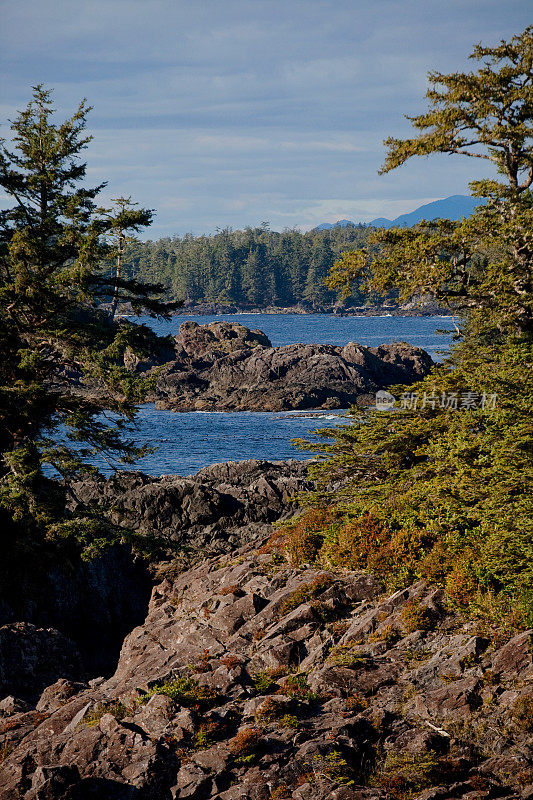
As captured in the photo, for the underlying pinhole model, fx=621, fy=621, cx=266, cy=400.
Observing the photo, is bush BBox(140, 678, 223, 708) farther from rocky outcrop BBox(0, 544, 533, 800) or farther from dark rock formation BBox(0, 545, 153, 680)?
dark rock formation BBox(0, 545, 153, 680)

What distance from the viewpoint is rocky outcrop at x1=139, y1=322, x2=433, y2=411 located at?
234ft

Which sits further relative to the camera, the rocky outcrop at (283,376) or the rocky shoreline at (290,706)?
the rocky outcrop at (283,376)

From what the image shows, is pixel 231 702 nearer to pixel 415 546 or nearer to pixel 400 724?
pixel 400 724

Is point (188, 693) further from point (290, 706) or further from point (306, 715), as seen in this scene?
point (306, 715)

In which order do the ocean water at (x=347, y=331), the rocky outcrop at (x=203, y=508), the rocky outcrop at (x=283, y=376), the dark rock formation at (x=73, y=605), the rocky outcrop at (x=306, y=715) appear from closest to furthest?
the rocky outcrop at (x=306, y=715) → the dark rock formation at (x=73, y=605) → the rocky outcrop at (x=203, y=508) → the rocky outcrop at (x=283, y=376) → the ocean water at (x=347, y=331)

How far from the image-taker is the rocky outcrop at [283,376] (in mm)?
71188

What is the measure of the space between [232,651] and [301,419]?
51.1 m

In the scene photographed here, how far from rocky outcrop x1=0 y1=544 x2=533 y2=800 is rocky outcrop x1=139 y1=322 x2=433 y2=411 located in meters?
56.1

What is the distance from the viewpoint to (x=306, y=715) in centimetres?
1024

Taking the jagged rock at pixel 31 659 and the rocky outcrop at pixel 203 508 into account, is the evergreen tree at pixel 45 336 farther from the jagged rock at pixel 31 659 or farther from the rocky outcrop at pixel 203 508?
the rocky outcrop at pixel 203 508

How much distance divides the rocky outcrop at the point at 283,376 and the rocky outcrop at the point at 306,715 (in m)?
56.1

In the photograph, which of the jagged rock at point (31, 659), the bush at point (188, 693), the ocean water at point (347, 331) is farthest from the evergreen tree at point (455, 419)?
the ocean water at point (347, 331)

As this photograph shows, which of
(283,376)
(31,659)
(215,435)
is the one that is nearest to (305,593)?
(31,659)

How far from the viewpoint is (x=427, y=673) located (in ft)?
34.6
